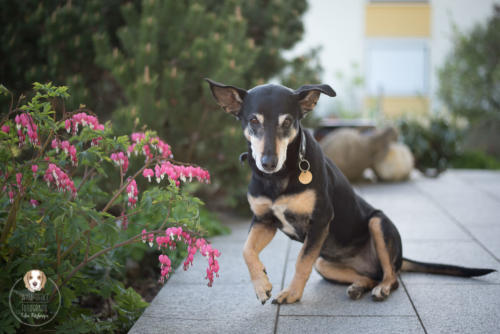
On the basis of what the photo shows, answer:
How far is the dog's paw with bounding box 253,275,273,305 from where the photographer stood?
3.05 m

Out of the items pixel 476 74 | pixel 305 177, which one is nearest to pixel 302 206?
pixel 305 177

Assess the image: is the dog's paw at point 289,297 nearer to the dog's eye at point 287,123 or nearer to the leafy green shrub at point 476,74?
the dog's eye at point 287,123

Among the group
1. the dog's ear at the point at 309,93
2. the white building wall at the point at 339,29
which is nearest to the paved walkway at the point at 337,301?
the dog's ear at the point at 309,93

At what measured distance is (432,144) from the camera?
1010cm

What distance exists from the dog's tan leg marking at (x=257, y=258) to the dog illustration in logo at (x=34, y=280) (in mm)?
1236

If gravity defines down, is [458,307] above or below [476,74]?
below

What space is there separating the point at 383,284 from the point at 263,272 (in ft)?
2.98

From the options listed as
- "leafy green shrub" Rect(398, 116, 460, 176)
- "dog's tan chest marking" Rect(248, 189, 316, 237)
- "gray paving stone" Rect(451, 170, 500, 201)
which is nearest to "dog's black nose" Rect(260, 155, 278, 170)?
"dog's tan chest marking" Rect(248, 189, 316, 237)

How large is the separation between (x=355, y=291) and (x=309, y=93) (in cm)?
142

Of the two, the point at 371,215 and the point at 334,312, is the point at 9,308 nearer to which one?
the point at 334,312

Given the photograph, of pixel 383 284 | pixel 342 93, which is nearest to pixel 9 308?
pixel 383 284

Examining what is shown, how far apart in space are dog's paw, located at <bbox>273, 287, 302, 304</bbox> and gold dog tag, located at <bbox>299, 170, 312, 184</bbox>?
2.48 ft

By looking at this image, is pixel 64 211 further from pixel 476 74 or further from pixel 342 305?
pixel 476 74

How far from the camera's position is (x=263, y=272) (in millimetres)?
3162
